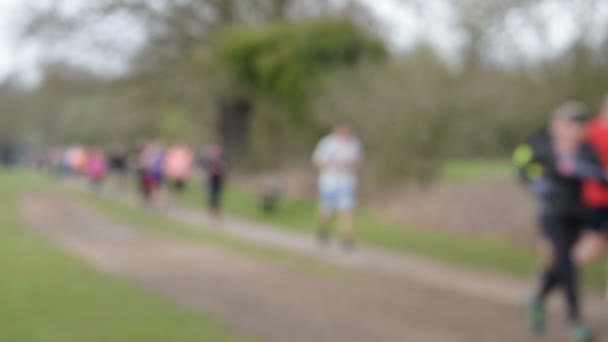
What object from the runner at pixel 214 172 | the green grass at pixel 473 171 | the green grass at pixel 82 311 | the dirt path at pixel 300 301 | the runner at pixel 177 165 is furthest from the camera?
the green grass at pixel 473 171

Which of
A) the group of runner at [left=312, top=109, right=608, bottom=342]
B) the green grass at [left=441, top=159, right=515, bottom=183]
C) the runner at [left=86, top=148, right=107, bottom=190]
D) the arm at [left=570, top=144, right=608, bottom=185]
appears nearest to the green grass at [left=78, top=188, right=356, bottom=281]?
the group of runner at [left=312, top=109, right=608, bottom=342]

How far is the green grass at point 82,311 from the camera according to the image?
5.29 meters

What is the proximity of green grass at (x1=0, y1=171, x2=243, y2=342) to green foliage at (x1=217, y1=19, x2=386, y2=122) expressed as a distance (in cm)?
1160

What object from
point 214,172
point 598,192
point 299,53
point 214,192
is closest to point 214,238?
point 214,172

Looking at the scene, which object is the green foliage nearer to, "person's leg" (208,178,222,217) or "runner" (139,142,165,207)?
"runner" (139,142,165,207)

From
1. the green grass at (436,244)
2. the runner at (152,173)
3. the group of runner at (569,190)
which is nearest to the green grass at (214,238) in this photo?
the runner at (152,173)

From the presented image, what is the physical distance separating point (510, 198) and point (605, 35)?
16.0 ft

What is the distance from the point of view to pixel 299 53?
19.5 metres

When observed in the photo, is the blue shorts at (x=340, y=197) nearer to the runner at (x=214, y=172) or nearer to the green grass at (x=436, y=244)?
the green grass at (x=436, y=244)

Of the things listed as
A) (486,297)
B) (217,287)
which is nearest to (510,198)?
(486,297)

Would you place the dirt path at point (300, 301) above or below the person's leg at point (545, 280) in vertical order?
below

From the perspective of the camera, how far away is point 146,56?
1017 inches

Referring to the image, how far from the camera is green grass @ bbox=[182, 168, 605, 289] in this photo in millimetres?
9320

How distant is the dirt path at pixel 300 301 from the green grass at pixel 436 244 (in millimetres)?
1798
